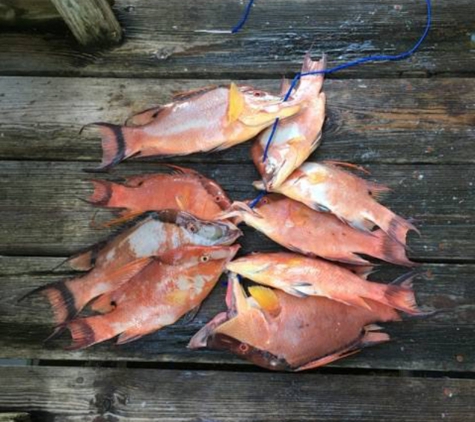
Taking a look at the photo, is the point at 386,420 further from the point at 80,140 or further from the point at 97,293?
the point at 80,140

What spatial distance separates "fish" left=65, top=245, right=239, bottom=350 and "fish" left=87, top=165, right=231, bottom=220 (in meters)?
0.18

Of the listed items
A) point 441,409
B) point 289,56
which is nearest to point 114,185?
point 289,56

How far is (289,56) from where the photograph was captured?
236cm

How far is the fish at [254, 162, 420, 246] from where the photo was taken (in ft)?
6.61

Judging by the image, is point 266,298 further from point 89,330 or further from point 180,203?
point 89,330

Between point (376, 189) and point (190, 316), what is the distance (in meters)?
0.93

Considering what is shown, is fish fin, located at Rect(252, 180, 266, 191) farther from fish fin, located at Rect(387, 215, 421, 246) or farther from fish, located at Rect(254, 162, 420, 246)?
fish fin, located at Rect(387, 215, 421, 246)

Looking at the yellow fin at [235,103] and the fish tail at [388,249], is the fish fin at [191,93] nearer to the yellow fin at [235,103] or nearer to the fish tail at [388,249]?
the yellow fin at [235,103]

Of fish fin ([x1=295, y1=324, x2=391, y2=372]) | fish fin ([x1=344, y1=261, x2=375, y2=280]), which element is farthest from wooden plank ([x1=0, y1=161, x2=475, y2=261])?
fish fin ([x1=295, y1=324, x2=391, y2=372])

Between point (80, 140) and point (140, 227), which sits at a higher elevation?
point (80, 140)

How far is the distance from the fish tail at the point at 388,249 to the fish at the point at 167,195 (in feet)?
2.01

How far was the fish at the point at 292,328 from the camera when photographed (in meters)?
1.99

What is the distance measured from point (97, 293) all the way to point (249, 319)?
2.01 feet

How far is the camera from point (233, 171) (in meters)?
2.24
